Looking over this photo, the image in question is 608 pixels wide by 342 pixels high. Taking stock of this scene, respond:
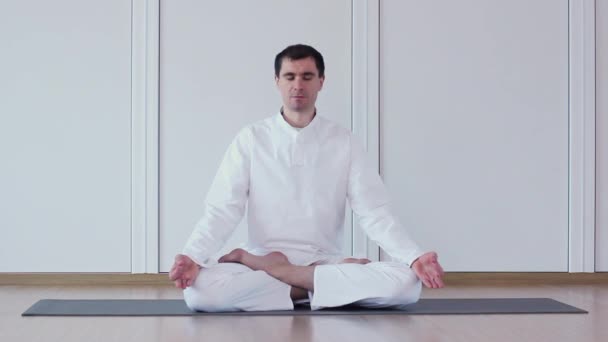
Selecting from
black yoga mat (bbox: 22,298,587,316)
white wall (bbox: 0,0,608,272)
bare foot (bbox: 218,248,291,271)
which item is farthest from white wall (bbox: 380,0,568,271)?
bare foot (bbox: 218,248,291,271)

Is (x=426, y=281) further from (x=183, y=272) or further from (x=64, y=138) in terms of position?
(x=64, y=138)

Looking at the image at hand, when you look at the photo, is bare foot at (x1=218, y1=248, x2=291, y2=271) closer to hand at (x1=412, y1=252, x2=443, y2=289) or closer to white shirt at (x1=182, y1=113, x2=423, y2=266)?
white shirt at (x1=182, y1=113, x2=423, y2=266)

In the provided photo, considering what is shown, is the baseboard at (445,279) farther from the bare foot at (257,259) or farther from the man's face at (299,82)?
the man's face at (299,82)

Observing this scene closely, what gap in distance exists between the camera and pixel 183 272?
3.46m

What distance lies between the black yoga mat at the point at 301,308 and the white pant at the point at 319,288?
0.12 feet

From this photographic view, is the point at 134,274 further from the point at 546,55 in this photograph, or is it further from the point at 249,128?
the point at 546,55

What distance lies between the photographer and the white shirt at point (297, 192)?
384 cm

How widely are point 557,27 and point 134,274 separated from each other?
8.72ft

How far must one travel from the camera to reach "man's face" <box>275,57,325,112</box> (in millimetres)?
3840

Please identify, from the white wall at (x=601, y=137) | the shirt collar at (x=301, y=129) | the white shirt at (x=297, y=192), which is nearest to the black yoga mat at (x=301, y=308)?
the white shirt at (x=297, y=192)

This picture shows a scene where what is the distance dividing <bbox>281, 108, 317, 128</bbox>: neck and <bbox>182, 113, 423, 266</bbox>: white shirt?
0.08ft

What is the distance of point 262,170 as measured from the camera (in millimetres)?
3908

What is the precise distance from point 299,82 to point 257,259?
0.75 metres

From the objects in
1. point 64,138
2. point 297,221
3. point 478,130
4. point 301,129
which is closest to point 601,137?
point 478,130
